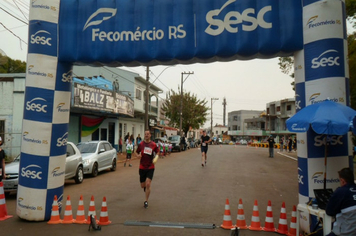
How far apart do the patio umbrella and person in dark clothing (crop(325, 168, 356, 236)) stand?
0.70 meters

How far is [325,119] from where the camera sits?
198 inches

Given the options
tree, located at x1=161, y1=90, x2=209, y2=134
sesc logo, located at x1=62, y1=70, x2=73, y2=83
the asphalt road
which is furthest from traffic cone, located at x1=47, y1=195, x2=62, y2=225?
Answer: tree, located at x1=161, y1=90, x2=209, y2=134

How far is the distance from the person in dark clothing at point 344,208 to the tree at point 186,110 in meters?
51.2

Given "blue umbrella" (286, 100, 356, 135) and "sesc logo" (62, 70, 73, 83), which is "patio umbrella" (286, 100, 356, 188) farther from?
"sesc logo" (62, 70, 73, 83)

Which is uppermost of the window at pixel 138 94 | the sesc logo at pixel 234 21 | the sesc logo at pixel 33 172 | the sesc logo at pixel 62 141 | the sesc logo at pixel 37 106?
the window at pixel 138 94

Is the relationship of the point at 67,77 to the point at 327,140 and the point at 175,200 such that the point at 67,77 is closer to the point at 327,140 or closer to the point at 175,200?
the point at 175,200

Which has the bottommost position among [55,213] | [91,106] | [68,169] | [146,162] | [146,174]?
[55,213]

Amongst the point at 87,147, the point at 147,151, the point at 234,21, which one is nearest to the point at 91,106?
the point at 87,147

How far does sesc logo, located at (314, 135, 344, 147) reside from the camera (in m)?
5.89

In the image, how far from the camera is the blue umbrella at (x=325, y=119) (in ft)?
16.1

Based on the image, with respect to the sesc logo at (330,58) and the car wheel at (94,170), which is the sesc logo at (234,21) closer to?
the sesc logo at (330,58)

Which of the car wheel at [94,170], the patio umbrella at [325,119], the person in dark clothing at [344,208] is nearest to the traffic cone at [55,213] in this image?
the patio umbrella at [325,119]

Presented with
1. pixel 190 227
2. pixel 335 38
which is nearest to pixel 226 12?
pixel 335 38

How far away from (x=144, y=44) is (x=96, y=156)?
8.59m
